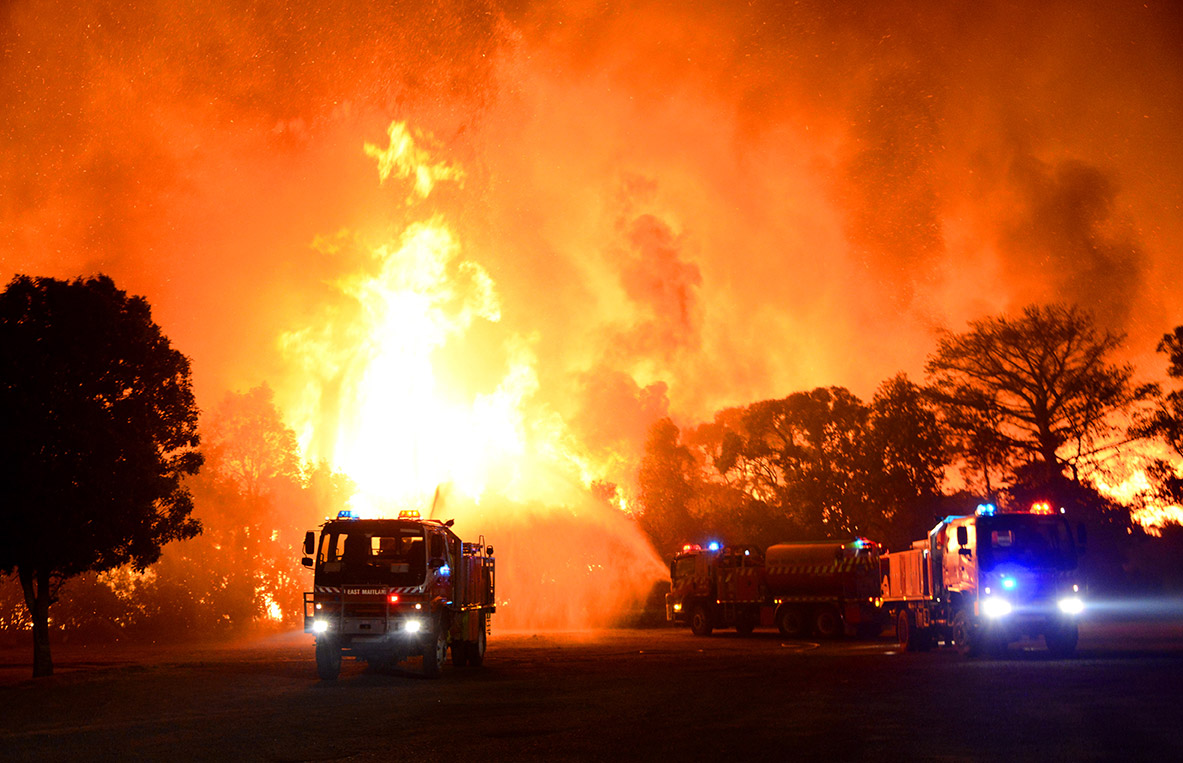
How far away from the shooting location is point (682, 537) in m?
77.8

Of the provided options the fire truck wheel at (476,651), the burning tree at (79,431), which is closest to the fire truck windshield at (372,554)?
the fire truck wheel at (476,651)

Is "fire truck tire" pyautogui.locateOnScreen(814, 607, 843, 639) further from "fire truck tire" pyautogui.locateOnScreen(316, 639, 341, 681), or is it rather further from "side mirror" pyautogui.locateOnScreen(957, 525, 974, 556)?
"fire truck tire" pyautogui.locateOnScreen(316, 639, 341, 681)

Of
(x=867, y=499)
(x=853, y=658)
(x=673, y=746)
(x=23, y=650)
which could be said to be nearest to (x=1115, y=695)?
(x=673, y=746)

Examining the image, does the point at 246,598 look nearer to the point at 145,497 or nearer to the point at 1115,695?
the point at 145,497

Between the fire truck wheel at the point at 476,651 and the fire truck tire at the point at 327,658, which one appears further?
the fire truck wheel at the point at 476,651

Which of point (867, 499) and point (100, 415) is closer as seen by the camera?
point (100, 415)

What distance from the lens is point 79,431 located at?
26625 millimetres

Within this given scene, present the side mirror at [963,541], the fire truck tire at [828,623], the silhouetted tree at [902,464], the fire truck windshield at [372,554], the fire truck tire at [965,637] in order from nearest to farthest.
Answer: the fire truck windshield at [372,554] → the fire truck tire at [965,637] → the side mirror at [963,541] → the fire truck tire at [828,623] → the silhouetted tree at [902,464]

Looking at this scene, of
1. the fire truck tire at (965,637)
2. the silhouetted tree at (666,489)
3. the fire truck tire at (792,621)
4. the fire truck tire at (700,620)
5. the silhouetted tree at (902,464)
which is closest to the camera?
the fire truck tire at (965,637)

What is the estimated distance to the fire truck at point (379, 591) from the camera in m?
23.3

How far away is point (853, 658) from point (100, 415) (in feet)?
71.0

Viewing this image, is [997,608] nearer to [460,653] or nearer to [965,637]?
[965,637]

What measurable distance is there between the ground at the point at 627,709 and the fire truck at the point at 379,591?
2.60ft

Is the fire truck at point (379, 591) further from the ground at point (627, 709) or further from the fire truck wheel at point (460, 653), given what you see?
the fire truck wheel at point (460, 653)
